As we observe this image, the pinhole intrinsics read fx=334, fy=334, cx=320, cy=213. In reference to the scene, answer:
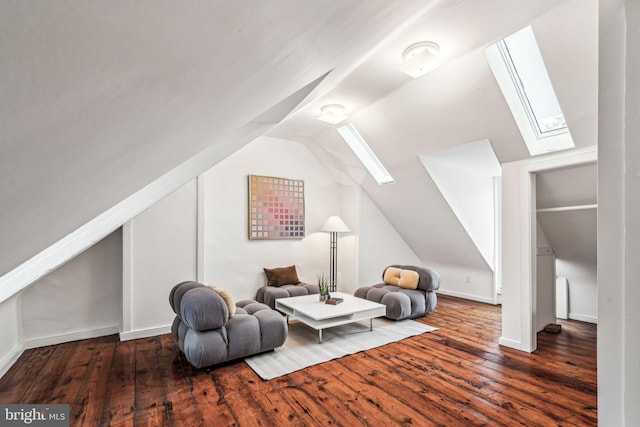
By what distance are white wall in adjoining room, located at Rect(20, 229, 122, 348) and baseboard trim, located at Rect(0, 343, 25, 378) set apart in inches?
5.5

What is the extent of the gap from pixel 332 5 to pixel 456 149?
3864 mm

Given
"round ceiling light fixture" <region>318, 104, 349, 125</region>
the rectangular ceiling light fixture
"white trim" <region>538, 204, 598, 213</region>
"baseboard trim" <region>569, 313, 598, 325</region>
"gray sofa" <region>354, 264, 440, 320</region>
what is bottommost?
"baseboard trim" <region>569, 313, 598, 325</region>

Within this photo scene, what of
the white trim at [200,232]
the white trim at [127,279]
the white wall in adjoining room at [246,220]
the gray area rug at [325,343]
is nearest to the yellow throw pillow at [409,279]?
the gray area rug at [325,343]

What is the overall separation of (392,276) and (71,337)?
412 cm

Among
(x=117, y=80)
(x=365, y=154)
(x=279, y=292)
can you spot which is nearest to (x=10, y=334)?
(x=279, y=292)

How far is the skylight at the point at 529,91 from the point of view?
279cm

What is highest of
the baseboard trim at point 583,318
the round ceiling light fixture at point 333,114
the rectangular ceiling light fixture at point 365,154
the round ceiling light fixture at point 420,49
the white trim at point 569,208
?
the round ceiling light fixture at point 420,49

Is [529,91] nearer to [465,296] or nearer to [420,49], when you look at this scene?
[420,49]

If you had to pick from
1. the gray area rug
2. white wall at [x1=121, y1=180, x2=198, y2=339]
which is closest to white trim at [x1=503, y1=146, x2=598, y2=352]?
the gray area rug

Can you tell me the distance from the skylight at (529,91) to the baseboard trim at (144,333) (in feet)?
14.5

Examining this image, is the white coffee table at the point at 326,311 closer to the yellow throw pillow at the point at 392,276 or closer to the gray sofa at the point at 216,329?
the gray sofa at the point at 216,329

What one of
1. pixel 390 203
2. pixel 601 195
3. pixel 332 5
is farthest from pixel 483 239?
pixel 332 5

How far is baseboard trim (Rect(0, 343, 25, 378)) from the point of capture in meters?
2.96

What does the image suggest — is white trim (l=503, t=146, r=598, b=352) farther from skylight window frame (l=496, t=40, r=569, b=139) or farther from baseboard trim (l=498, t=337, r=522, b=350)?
skylight window frame (l=496, t=40, r=569, b=139)
